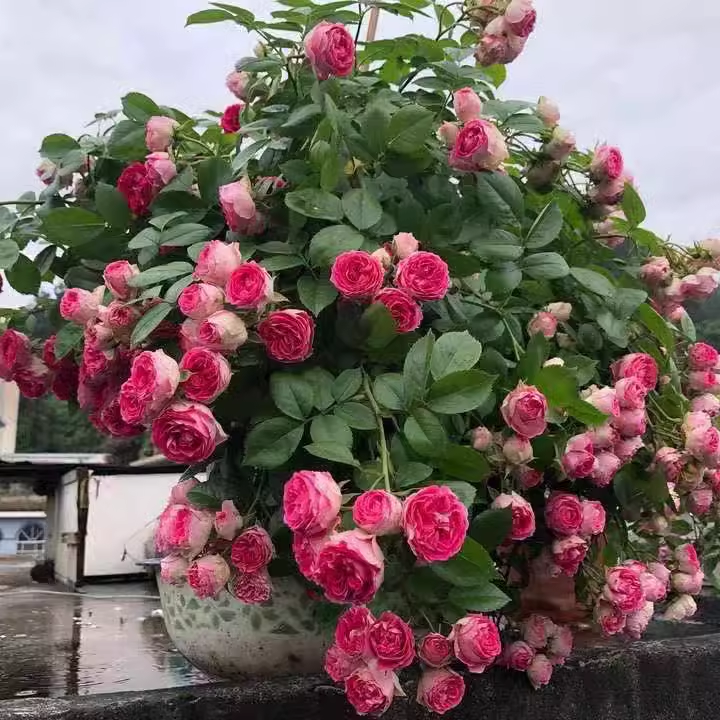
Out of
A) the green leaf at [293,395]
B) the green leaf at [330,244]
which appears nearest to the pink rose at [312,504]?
the green leaf at [293,395]

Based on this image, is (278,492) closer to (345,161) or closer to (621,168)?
(345,161)

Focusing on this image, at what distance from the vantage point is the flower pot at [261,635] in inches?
29.7

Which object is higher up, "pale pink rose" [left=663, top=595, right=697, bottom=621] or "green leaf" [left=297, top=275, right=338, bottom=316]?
"green leaf" [left=297, top=275, right=338, bottom=316]

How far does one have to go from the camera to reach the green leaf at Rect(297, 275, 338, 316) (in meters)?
0.65

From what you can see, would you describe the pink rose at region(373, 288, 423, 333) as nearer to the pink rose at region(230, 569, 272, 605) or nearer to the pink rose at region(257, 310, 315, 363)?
the pink rose at region(257, 310, 315, 363)

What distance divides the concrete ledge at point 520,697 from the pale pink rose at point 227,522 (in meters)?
0.16

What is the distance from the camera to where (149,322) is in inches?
26.5

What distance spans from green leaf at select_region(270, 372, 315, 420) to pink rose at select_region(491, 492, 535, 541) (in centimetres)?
18

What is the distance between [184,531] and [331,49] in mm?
422

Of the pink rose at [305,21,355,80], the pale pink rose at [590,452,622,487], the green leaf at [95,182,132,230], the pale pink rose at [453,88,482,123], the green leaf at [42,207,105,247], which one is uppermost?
the pink rose at [305,21,355,80]

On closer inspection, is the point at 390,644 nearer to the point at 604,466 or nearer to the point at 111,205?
the point at 604,466

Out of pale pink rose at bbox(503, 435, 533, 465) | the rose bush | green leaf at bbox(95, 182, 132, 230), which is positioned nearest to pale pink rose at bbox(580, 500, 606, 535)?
the rose bush

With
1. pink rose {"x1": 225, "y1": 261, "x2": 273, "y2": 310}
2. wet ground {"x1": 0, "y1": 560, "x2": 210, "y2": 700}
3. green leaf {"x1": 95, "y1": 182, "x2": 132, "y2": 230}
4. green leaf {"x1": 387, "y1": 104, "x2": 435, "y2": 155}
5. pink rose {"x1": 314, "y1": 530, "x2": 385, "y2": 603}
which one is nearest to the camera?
pink rose {"x1": 314, "y1": 530, "x2": 385, "y2": 603}

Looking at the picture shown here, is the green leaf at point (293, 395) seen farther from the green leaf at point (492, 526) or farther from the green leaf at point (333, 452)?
the green leaf at point (492, 526)
